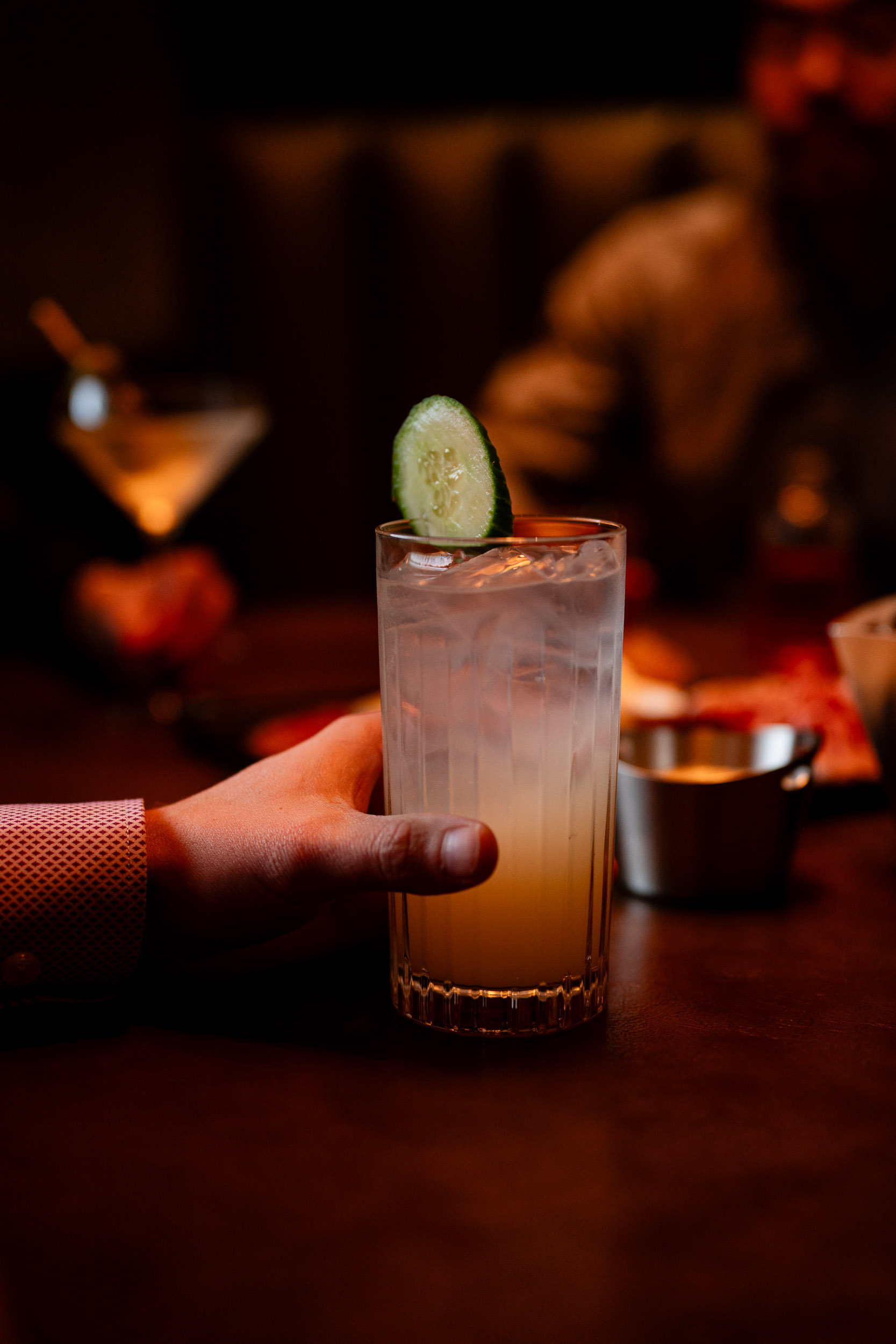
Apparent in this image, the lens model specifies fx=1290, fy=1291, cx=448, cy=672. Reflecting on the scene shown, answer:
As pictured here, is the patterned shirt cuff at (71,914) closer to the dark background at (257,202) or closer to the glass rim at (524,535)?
the glass rim at (524,535)

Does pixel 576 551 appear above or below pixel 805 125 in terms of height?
below

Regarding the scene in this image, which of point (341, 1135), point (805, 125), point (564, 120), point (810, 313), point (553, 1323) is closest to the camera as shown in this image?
point (553, 1323)

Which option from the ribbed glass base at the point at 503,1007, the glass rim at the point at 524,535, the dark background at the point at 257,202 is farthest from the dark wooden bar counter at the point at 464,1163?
the dark background at the point at 257,202

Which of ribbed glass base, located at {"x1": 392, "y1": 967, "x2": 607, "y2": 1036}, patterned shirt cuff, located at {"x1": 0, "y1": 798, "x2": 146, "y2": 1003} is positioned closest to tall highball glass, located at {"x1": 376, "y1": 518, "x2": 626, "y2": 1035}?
ribbed glass base, located at {"x1": 392, "y1": 967, "x2": 607, "y2": 1036}

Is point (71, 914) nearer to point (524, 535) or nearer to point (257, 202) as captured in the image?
point (524, 535)

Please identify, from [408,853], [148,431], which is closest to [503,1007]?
[408,853]

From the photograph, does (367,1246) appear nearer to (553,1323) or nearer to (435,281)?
(553,1323)

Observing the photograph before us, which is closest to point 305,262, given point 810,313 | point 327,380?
point 327,380
